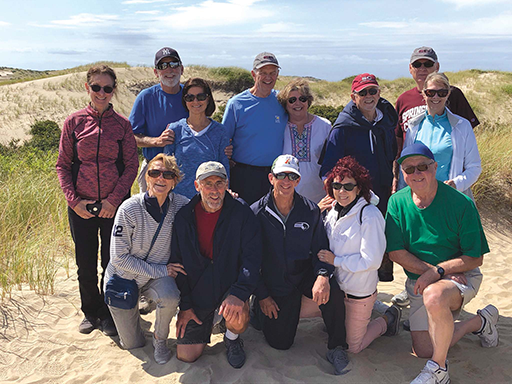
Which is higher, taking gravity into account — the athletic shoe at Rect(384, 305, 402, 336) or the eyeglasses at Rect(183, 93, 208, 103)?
the eyeglasses at Rect(183, 93, 208, 103)

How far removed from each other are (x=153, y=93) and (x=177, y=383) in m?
2.96

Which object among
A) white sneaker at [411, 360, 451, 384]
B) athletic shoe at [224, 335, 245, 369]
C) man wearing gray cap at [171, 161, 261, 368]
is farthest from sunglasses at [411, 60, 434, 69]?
athletic shoe at [224, 335, 245, 369]

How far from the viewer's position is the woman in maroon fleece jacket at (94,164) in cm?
405

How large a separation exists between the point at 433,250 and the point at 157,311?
2442 millimetres

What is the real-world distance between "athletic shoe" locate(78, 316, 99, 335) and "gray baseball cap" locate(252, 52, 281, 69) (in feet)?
A: 10.2

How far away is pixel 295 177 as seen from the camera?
3.75m

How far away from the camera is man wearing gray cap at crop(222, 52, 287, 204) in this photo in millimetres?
4730

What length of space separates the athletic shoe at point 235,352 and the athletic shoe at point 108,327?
1.15 metres

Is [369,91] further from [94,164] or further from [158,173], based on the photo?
[94,164]

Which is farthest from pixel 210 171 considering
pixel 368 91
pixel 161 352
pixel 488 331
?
pixel 488 331

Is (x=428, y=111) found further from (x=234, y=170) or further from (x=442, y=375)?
(x=442, y=375)

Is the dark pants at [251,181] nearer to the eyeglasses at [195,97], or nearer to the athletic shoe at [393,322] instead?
the eyeglasses at [195,97]

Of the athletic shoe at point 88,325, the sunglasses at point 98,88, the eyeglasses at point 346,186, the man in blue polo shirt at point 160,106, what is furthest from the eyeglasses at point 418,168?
the athletic shoe at point 88,325

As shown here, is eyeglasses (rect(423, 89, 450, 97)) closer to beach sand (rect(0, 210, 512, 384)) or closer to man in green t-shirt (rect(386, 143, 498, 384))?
man in green t-shirt (rect(386, 143, 498, 384))
